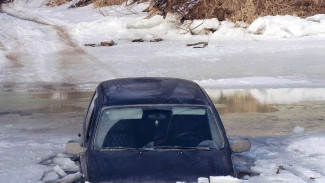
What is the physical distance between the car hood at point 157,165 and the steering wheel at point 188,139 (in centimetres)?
15

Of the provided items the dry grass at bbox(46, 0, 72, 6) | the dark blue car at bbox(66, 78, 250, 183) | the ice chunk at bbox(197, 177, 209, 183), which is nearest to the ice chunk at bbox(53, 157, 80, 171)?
the dark blue car at bbox(66, 78, 250, 183)

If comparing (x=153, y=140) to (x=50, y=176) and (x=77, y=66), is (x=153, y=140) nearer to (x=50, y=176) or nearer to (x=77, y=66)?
(x=50, y=176)

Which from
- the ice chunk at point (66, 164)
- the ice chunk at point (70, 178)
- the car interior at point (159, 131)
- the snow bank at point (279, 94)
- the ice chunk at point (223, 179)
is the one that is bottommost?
the snow bank at point (279, 94)

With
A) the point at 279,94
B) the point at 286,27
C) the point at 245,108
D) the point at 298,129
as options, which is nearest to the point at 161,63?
the point at 279,94

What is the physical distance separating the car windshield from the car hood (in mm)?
158

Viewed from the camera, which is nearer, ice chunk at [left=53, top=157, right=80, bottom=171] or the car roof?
the car roof

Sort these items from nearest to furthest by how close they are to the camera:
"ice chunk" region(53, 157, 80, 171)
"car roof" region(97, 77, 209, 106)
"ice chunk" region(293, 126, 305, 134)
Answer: "car roof" region(97, 77, 209, 106) < "ice chunk" region(53, 157, 80, 171) < "ice chunk" region(293, 126, 305, 134)

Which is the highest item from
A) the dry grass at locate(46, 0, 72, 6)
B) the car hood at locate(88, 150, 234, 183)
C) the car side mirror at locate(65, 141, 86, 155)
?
the car hood at locate(88, 150, 234, 183)

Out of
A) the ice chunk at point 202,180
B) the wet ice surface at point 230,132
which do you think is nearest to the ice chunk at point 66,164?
the wet ice surface at point 230,132

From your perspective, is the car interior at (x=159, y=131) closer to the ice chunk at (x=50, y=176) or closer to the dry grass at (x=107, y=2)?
the ice chunk at (x=50, y=176)

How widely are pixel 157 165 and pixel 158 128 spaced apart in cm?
60

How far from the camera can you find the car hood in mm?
6344

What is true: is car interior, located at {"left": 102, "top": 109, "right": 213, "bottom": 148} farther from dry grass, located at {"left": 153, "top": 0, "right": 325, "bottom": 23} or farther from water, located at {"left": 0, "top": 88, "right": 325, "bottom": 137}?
dry grass, located at {"left": 153, "top": 0, "right": 325, "bottom": 23}

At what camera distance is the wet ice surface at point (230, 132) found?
8.62 m
